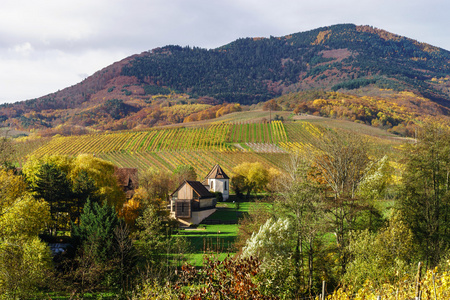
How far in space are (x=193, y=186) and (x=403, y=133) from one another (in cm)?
9904

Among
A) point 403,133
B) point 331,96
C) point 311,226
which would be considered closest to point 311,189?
point 311,226

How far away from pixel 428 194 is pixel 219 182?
47271 mm

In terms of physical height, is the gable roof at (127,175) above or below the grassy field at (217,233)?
above

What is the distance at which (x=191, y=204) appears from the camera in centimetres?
5322

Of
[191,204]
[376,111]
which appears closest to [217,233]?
[191,204]

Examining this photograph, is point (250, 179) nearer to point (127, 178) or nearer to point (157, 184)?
point (157, 184)

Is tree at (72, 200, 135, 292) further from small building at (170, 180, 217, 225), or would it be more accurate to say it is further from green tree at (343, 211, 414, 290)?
small building at (170, 180, 217, 225)

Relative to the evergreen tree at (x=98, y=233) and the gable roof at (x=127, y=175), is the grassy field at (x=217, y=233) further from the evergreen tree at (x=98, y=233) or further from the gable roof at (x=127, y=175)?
the gable roof at (x=127, y=175)

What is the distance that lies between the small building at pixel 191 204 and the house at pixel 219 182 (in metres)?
10.2

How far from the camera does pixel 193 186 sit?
186ft

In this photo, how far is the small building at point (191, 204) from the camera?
51881 millimetres

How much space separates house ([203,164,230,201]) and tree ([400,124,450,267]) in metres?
44.7

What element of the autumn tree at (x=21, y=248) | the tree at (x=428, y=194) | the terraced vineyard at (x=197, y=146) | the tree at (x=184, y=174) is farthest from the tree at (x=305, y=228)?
the terraced vineyard at (x=197, y=146)

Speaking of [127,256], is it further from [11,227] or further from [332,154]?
[332,154]
